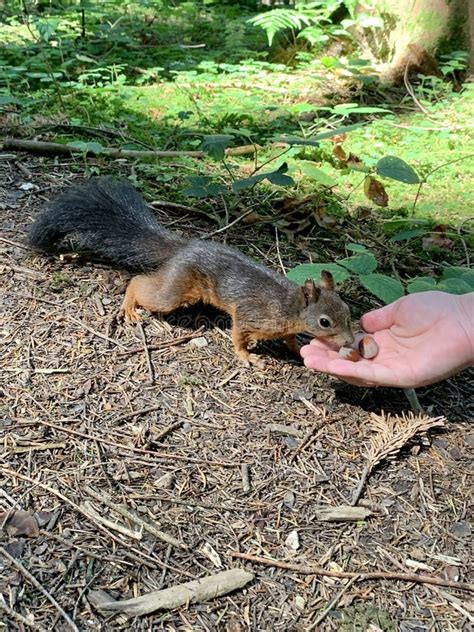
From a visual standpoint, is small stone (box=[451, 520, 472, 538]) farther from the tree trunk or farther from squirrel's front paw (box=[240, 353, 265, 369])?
the tree trunk

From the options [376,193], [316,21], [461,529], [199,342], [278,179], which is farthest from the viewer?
[316,21]

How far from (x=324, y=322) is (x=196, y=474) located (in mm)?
968

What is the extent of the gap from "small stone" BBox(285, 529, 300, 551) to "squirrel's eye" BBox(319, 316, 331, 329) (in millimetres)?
1024

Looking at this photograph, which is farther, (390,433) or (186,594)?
(390,433)

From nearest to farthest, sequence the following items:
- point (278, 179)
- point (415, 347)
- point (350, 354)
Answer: point (415, 347)
point (350, 354)
point (278, 179)

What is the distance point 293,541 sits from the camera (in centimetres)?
217

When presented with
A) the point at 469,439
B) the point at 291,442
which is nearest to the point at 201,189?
the point at 291,442

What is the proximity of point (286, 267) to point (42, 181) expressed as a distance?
1.61 m

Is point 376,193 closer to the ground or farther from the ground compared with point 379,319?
closer to the ground

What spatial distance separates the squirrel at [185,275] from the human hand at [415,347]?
0.23 m

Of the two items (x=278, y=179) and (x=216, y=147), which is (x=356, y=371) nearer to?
(x=278, y=179)

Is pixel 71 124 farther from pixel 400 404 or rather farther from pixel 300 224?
pixel 400 404

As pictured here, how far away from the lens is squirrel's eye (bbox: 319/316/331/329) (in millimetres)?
2923

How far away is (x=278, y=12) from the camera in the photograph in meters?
6.64
